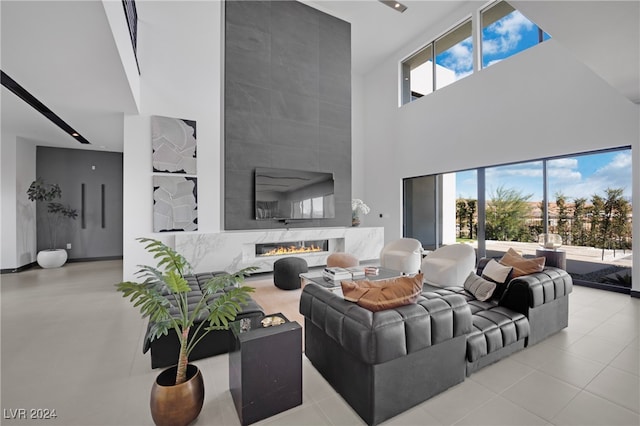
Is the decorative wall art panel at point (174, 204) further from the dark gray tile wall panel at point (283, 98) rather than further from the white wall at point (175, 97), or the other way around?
the dark gray tile wall panel at point (283, 98)

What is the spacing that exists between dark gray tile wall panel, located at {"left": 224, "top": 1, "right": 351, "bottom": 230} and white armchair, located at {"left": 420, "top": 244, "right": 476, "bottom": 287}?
2.86 meters

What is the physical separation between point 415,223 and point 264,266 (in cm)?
419

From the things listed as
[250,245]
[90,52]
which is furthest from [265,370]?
[250,245]

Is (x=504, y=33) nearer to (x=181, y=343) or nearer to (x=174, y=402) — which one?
(x=181, y=343)

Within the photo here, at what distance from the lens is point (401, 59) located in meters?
7.54

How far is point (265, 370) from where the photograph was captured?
5.56ft

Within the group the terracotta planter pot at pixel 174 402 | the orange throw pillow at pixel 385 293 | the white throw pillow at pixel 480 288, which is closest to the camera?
the terracotta planter pot at pixel 174 402

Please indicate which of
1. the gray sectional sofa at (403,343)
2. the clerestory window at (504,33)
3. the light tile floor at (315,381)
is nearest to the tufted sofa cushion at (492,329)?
the gray sectional sofa at (403,343)

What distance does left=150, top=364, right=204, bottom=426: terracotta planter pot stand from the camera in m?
1.52

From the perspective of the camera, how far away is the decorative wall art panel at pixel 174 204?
16.3 ft

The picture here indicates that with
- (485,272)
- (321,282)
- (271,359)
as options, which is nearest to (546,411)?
(485,272)

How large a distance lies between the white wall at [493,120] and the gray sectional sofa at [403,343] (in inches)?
135

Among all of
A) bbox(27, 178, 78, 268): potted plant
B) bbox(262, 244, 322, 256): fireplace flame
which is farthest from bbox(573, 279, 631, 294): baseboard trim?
bbox(27, 178, 78, 268): potted plant

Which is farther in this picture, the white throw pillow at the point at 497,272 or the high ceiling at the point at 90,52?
the white throw pillow at the point at 497,272
